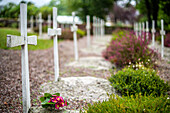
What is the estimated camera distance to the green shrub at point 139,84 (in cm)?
354

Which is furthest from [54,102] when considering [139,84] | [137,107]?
[139,84]

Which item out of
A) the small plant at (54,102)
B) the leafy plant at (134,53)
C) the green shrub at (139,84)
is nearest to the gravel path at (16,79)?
the small plant at (54,102)

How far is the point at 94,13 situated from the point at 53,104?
90.8 ft

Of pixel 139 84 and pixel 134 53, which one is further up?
pixel 134 53

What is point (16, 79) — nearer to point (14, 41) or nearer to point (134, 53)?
point (14, 41)

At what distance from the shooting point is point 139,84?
12.2ft

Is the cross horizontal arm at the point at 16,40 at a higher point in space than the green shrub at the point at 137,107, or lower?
higher

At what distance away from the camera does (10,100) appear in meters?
3.18

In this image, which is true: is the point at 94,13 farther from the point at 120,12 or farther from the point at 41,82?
the point at 41,82

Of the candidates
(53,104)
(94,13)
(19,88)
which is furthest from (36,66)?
(94,13)

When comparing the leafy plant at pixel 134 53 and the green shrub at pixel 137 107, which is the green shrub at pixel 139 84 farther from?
the leafy plant at pixel 134 53

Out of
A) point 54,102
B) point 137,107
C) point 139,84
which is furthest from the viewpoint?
point 139,84

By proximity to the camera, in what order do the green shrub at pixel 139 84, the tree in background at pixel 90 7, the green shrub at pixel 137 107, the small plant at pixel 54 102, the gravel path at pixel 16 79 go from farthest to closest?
1. the tree in background at pixel 90 7
2. the green shrub at pixel 139 84
3. the gravel path at pixel 16 79
4. the small plant at pixel 54 102
5. the green shrub at pixel 137 107

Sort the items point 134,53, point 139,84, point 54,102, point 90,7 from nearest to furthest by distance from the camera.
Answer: point 54,102 < point 139,84 < point 134,53 < point 90,7
